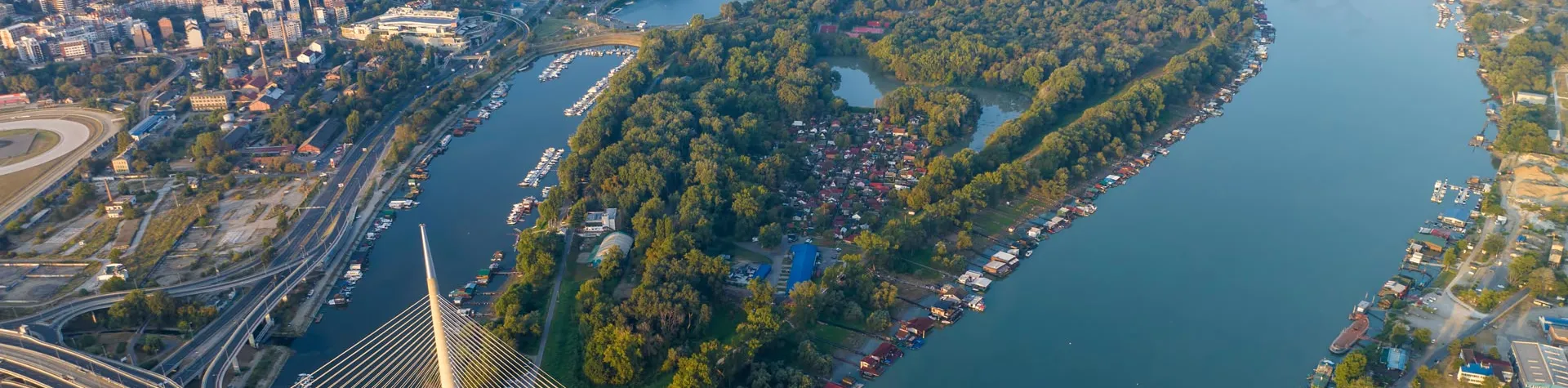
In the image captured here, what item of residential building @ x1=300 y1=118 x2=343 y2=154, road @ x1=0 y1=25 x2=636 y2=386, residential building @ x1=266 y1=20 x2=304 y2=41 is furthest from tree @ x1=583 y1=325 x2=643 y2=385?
residential building @ x1=266 y1=20 x2=304 y2=41

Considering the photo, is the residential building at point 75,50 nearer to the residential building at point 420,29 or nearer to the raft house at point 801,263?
the residential building at point 420,29

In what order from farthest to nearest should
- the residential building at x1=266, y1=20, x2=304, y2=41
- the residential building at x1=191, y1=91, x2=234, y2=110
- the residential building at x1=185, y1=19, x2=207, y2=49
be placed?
the residential building at x1=266, y1=20, x2=304, y2=41, the residential building at x1=185, y1=19, x2=207, y2=49, the residential building at x1=191, y1=91, x2=234, y2=110

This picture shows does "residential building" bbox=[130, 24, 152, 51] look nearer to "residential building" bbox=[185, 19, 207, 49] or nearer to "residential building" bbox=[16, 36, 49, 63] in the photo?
A: "residential building" bbox=[185, 19, 207, 49]

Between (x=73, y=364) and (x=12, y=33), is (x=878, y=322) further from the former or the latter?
(x=12, y=33)

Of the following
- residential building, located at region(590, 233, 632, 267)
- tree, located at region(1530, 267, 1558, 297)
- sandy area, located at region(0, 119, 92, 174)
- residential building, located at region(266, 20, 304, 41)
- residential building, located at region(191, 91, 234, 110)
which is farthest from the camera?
residential building, located at region(266, 20, 304, 41)

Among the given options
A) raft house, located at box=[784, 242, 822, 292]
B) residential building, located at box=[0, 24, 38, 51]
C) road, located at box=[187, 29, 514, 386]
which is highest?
residential building, located at box=[0, 24, 38, 51]

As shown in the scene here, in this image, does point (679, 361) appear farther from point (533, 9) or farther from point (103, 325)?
point (533, 9)

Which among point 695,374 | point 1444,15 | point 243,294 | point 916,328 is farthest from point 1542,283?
point 1444,15

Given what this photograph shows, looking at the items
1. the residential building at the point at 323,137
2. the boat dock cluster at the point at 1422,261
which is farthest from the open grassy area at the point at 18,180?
the boat dock cluster at the point at 1422,261
